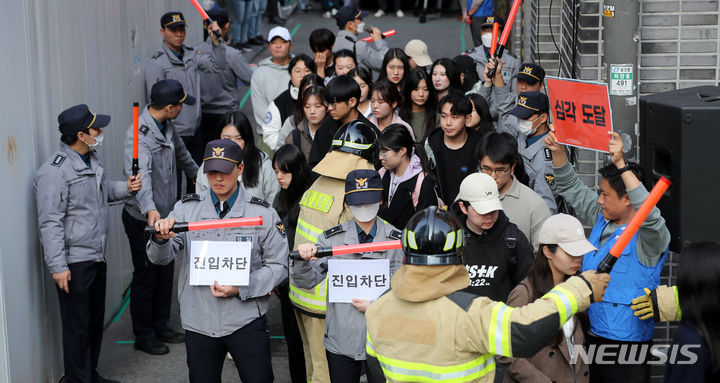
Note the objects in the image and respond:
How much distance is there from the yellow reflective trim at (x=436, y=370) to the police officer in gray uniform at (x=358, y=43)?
665 centimetres

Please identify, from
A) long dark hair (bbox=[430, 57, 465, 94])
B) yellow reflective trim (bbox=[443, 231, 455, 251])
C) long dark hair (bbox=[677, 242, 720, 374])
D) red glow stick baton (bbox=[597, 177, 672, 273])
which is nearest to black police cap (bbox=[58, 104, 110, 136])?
yellow reflective trim (bbox=[443, 231, 455, 251])

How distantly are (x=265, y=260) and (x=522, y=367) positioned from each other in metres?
1.66

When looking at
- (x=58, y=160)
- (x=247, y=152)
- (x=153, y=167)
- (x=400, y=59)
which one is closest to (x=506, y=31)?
(x=247, y=152)

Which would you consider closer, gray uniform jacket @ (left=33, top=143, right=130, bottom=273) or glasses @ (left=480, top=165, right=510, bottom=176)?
glasses @ (left=480, top=165, right=510, bottom=176)

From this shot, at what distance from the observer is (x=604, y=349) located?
507 centimetres

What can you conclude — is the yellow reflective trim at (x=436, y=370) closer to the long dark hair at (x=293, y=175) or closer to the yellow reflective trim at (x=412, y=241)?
the yellow reflective trim at (x=412, y=241)

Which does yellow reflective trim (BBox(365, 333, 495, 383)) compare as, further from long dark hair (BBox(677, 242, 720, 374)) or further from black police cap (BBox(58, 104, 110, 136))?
black police cap (BBox(58, 104, 110, 136))

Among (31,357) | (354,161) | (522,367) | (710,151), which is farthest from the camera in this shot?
(31,357)

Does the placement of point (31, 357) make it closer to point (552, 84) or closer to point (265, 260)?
point (265, 260)

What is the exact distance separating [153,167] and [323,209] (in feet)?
6.48

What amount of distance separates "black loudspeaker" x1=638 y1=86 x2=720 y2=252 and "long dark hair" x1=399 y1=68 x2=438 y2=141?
388 cm

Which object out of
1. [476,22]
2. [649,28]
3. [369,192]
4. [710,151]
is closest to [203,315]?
[369,192]

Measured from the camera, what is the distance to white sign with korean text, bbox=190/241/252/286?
17.6 feet

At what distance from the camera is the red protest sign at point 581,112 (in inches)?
199
